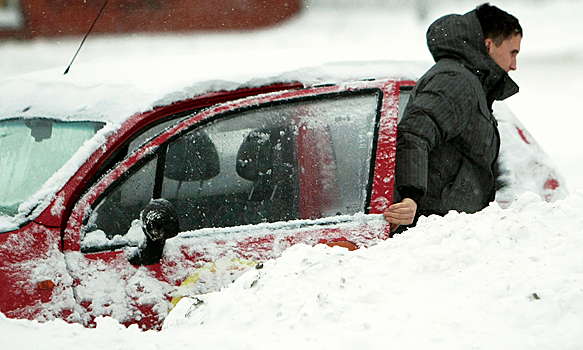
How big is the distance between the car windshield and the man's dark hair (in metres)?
1.96

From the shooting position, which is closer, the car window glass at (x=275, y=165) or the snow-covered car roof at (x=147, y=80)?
the car window glass at (x=275, y=165)

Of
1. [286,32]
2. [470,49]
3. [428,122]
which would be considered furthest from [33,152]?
[286,32]

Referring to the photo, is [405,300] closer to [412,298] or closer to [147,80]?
[412,298]

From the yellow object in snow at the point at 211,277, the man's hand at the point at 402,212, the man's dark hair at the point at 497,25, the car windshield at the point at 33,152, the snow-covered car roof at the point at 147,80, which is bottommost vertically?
the yellow object in snow at the point at 211,277

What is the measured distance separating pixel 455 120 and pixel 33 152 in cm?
191

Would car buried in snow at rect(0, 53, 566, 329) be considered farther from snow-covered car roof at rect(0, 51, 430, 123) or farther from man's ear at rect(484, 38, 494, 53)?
man's ear at rect(484, 38, 494, 53)

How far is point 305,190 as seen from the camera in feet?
8.29

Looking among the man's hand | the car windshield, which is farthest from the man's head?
the car windshield

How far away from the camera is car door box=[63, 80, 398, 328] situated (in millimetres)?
2332

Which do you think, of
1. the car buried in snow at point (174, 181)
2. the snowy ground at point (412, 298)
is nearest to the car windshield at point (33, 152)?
the car buried in snow at point (174, 181)

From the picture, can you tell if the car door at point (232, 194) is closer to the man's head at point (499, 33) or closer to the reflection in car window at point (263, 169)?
the reflection in car window at point (263, 169)

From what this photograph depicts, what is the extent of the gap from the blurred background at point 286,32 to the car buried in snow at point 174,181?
7.46 m

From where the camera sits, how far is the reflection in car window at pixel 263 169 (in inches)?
95.2

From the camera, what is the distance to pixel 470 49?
2840mm
